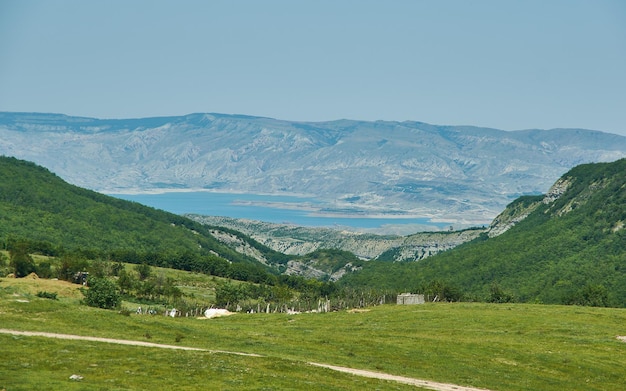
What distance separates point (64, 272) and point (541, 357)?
95910 mm

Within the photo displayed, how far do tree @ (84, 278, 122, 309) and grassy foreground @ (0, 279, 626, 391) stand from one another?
51.0 ft

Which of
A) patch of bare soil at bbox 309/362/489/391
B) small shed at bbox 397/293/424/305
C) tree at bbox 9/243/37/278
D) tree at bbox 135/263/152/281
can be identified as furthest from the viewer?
tree at bbox 135/263/152/281

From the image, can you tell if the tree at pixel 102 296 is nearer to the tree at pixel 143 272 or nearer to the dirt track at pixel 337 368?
the dirt track at pixel 337 368

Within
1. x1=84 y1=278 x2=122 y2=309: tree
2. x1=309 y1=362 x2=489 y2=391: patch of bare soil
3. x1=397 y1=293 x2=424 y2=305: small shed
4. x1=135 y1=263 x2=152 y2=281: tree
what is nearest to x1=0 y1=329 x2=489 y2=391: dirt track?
x1=309 y1=362 x2=489 y2=391: patch of bare soil

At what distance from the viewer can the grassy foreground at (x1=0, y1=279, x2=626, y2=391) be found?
5166cm

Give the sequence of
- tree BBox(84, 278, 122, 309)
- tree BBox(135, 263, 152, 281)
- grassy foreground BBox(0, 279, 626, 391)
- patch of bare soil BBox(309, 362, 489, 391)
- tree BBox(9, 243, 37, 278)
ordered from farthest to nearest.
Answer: tree BBox(135, 263, 152, 281) < tree BBox(9, 243, 37, 278) < tree BBox(84, 278, 122, 309) < patch of bare soil BBox(309, 362, 489, 391) < grassy foreground BBox(0, 279, 626, 391)

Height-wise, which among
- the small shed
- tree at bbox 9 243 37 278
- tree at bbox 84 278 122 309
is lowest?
tree at bbox 9 243 37 278

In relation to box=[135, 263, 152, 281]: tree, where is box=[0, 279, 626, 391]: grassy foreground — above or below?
above

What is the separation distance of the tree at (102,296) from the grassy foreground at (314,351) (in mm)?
15552

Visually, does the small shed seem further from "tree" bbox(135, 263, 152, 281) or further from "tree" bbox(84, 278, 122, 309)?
"tree" bbox(84, 278, 122, 309)

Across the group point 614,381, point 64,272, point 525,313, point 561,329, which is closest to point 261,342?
point 614,381

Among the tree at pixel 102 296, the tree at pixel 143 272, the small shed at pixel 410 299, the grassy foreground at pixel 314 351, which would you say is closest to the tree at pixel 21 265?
the tree at pixel 143 272

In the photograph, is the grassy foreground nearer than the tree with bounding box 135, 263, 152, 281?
Yes

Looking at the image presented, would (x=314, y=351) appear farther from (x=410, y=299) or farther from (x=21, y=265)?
(x=21, y=265)
